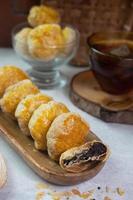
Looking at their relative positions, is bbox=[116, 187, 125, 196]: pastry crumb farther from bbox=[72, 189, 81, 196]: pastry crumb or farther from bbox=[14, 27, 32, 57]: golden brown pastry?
→ bbox=[14, 27, 32, 57]: golden brown pastry

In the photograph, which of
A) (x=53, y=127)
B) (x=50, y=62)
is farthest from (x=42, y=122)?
(x=50, y=62)

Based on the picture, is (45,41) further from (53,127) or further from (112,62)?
(53,127)

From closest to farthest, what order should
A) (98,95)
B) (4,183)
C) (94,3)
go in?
(4,183) → (98,95) → (94,3)

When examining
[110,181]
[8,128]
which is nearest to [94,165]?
[110,181]

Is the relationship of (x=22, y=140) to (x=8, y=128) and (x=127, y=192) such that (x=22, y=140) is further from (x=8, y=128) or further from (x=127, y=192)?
(x=127, y=192)

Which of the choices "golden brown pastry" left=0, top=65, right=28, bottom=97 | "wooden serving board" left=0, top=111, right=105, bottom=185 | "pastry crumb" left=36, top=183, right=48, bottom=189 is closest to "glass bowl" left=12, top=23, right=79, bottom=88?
"golden brown pastry" left=0, top=65, right=28, bottom=97

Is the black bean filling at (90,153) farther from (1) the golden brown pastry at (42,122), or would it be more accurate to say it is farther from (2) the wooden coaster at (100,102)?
(2) the wooden coaster at (100,102)
